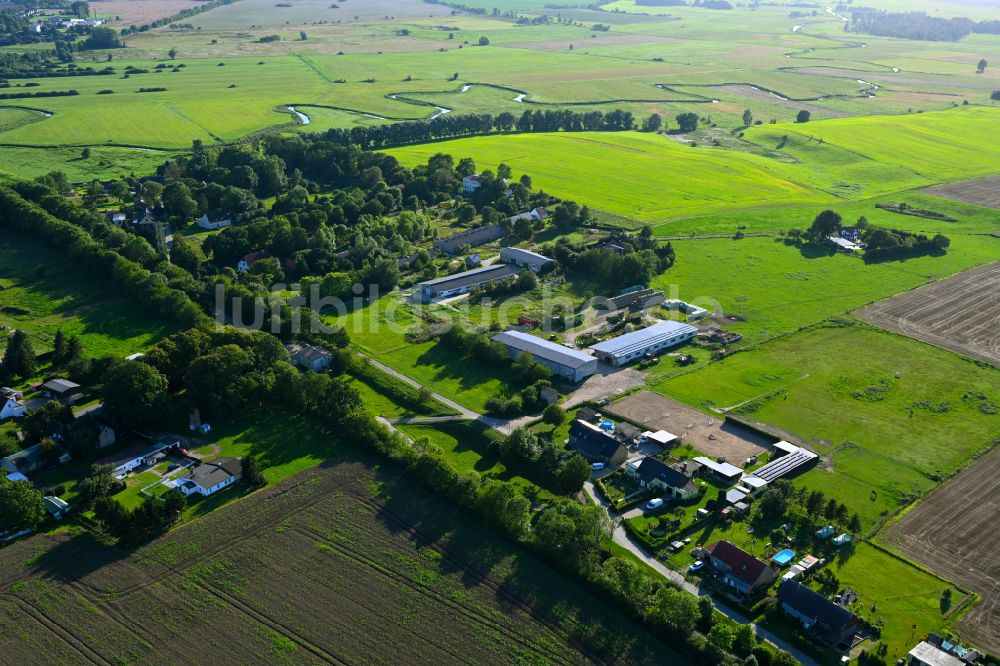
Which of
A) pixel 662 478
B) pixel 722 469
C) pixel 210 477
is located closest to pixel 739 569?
pixel 662 478

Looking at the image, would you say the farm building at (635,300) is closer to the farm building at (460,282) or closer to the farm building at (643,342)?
the farm building at (643,342)

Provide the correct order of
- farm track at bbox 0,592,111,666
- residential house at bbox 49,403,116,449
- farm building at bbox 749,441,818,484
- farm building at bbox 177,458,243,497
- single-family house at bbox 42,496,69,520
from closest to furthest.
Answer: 1. farm track at bbox 0,592,111,666
2. single-family house at bbox 42,496,69,520
3. farm building at bbox 177,458,243,497
4. farm building at bbox 749,441,818,484
5. residential house at bbox 49,403,116,449

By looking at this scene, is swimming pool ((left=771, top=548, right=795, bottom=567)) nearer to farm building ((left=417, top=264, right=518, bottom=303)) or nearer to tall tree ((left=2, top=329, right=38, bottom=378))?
farm building ((left=417, top=264, right=518, bottom=303))

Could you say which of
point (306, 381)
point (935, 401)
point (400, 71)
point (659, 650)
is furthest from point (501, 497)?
point (400, 71)

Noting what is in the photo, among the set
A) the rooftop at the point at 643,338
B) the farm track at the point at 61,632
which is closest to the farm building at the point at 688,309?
the rooftop at the point at 643,338

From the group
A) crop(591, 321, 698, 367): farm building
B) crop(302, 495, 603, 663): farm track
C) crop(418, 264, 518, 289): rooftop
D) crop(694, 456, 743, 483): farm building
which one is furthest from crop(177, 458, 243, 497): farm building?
crop(418, 264, 518, 289): rooftop

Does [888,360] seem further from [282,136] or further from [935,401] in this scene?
[282,136]
